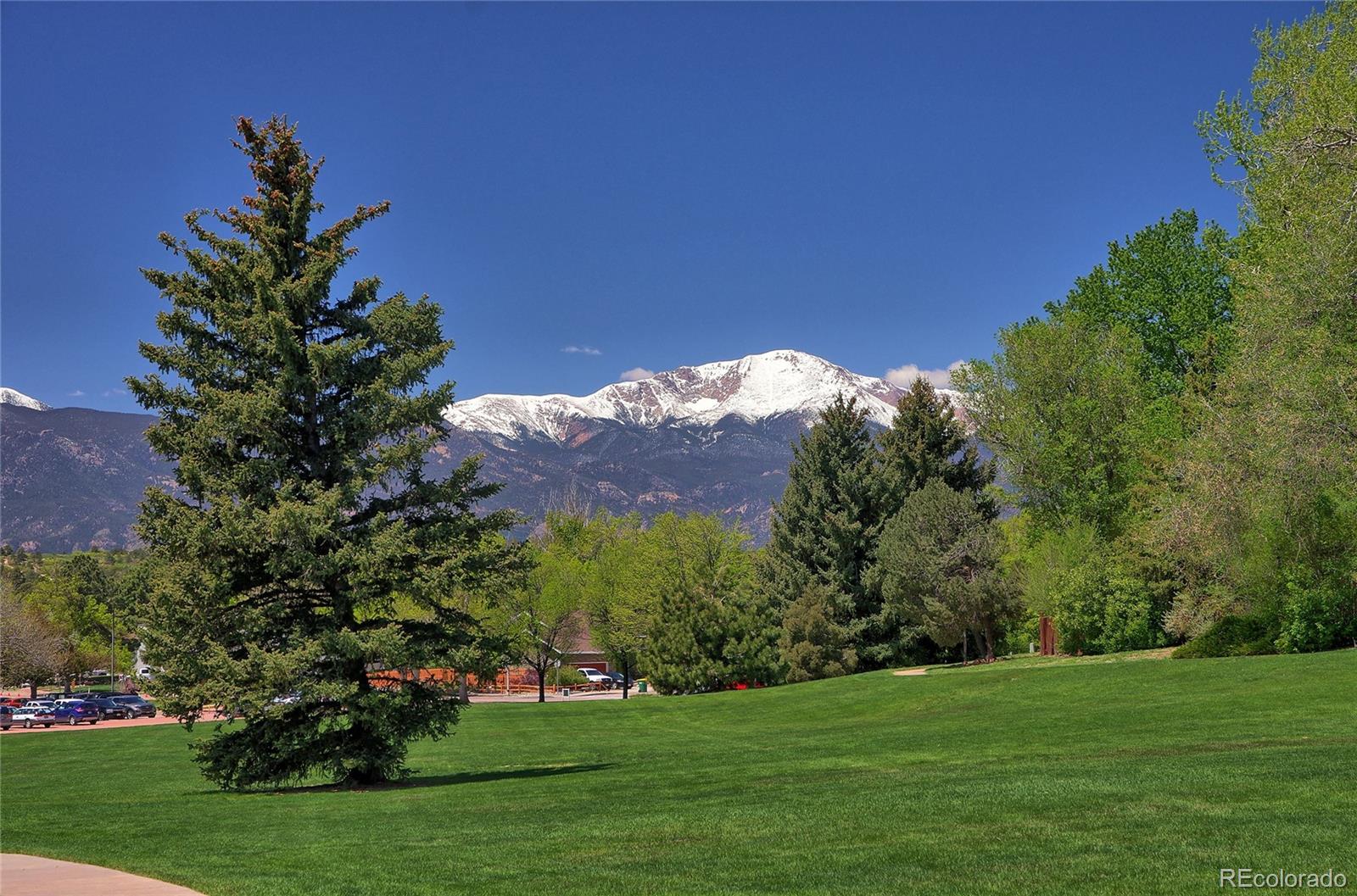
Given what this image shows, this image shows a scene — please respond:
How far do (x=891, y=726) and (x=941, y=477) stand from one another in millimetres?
30767

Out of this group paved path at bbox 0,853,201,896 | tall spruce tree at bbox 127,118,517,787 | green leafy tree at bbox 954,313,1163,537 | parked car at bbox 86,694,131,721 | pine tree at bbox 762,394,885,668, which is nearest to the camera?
paved path at bbox 0,853,201,896

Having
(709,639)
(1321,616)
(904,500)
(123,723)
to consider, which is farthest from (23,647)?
(1321,616)

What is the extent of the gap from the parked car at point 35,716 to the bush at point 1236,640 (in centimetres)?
5772

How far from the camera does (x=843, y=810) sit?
1314cm

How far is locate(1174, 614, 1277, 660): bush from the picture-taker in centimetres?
3519

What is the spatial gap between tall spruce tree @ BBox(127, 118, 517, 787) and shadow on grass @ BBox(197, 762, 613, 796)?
1.19 ft

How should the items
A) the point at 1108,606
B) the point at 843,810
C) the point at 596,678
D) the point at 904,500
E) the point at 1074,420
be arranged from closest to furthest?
the point at 843,810 < the point at 1108,606 < the point at 1074,420 < the point at 904,500 < the point at 596,678

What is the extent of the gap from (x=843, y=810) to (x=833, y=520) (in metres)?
47.4

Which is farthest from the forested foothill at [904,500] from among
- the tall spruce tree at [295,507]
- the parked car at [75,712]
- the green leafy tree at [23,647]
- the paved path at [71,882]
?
the green leafy tree at [23,647]

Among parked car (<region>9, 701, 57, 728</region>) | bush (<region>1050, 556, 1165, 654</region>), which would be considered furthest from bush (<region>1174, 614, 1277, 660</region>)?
parked car (<region>9, 701, 57, 728</region>)

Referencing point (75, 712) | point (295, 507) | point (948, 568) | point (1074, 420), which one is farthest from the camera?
point (75, 712)

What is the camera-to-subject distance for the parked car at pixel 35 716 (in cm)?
6309

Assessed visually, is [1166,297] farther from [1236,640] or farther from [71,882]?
[71,882]

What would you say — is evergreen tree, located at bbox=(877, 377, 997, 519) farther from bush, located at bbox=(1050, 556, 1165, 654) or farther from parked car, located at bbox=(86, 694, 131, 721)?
parked car, located at bbox=(86, 694, 131, 721)
